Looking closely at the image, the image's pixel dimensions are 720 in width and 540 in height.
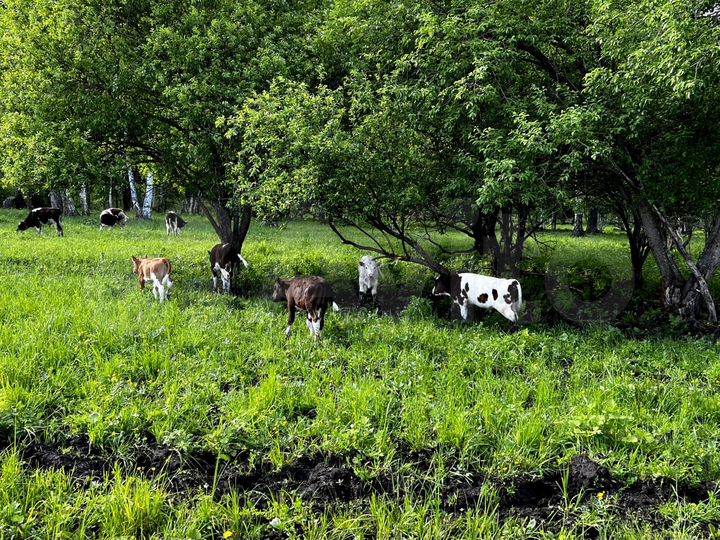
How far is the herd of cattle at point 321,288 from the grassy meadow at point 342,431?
561 millimetres

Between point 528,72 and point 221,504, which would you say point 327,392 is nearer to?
point 221,504

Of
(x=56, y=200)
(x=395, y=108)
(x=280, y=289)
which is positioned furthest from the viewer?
(x=56, y=200)

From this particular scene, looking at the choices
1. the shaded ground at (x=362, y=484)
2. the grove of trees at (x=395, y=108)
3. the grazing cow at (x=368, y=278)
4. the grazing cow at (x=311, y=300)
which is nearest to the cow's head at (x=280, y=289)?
the grazing cow at (x=311, y=300)

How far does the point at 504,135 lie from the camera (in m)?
9.40

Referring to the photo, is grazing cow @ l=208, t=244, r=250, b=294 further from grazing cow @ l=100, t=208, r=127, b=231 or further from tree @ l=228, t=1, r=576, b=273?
grazing cow @ l=100, t=208, r=127, b=231

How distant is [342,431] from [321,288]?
3394mm

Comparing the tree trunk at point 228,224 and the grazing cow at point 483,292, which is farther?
the tree trunk at point 228,224

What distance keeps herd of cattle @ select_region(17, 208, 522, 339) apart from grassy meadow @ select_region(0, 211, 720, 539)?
0.56 m

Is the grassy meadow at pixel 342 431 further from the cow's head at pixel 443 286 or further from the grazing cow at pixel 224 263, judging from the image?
the grazing cow at pixel 224 263

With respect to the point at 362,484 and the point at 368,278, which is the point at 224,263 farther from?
the point at 362,484

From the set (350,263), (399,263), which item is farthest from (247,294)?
(399,263)

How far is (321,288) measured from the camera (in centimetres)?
820

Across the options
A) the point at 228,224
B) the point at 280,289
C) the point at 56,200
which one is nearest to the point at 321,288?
the point at 280,289

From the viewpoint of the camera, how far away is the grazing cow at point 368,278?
12336mm
